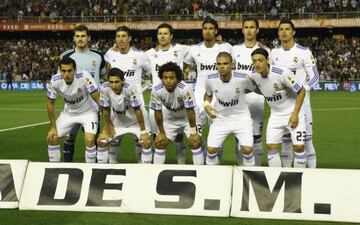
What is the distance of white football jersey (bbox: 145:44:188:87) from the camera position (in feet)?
36.8

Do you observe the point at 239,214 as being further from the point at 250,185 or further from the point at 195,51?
the point at 195,51

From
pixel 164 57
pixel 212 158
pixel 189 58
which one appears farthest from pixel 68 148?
pixel 212 158

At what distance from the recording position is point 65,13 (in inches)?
2076

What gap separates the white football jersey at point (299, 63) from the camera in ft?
33.2

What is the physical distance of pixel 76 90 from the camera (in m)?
10.5

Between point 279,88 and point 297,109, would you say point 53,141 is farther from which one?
point 297,109

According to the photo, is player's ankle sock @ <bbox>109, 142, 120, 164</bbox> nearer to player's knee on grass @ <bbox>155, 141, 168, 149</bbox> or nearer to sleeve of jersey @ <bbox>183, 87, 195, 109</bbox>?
player's knee on grass @ <bbox>155, 141, 168, 149</bbox>

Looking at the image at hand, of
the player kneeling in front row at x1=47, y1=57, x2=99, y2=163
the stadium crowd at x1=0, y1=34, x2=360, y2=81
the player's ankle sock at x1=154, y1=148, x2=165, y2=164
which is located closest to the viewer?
the player's ankle sock at x1=154, y1=148, x2=165, y2=164

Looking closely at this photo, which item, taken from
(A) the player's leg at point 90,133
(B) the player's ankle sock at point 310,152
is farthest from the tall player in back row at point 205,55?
(A) the player's leg at point 90,133

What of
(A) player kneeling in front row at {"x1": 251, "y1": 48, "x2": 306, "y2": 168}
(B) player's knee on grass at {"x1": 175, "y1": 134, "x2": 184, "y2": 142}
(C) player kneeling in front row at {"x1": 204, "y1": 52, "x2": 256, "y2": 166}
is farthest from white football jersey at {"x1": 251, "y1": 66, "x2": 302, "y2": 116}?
(B) player's knee on grass at {"x1": 175, "y1": 134, "x2": 184, "y2": 142}

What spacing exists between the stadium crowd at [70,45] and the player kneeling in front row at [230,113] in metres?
32.6

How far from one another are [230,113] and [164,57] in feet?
6.50

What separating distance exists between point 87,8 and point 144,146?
4467 cm

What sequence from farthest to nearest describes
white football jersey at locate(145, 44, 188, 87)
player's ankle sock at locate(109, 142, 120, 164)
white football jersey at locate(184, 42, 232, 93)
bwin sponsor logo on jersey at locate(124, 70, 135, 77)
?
bwin sponsor logo on jersey at locate(124, 70, 135, 77) < white football jersey at locate(145, 44, 188, 87) < white football jersey at locate(184, 42, 232, 93) < player's ankle sock at locate(109, 142, 120, 164)
